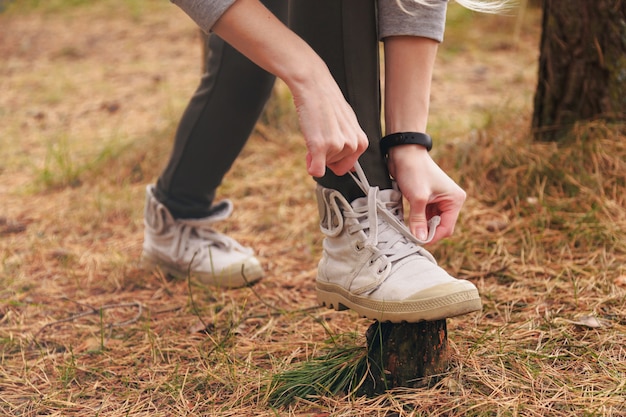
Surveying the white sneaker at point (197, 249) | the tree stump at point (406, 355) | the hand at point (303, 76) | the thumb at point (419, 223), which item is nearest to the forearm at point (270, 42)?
the hand at point (303, 76)

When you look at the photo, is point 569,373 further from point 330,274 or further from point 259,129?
point 259,129

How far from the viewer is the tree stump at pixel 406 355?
1230mm

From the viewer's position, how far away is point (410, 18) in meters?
1.27

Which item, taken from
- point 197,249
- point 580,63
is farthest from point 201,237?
point 580,63

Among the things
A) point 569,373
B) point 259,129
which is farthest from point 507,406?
point 259,129

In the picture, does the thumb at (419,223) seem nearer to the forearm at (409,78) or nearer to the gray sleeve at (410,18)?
the forearm at (409,78)

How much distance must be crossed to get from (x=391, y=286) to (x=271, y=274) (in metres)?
0.79

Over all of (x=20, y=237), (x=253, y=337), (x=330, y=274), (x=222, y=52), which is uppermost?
(x=222, y=52)

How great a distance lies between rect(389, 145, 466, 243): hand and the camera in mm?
1274

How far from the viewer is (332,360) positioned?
1.31 meters

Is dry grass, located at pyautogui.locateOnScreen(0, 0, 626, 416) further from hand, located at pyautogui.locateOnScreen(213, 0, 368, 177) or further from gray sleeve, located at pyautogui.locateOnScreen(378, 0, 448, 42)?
gray sleeve, located at pyautogui.locateOnScreen(378, 0, 448, 42)

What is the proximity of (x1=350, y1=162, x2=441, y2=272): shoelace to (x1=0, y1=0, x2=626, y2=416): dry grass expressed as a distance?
0.22 m

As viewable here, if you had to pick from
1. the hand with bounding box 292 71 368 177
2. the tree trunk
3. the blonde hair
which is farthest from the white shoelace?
the tree trunk

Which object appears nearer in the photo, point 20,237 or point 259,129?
point 20,237
